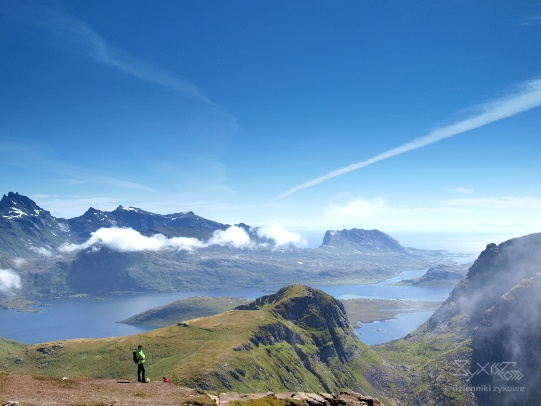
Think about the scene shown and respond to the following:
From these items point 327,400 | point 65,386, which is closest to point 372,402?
point 327,400

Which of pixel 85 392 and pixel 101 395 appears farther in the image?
pixel 85 392

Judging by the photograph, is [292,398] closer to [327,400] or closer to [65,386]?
[327,400]

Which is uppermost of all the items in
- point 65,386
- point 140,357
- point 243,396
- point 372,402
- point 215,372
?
point 140,357

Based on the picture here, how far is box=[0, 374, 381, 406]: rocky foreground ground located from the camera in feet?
156

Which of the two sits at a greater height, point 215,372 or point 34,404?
point 34,404

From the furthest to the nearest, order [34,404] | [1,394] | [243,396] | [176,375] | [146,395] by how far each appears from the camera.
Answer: [176,375], [243,396], [146,395], [1,394], [34,404]

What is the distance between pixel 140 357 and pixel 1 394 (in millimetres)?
17691

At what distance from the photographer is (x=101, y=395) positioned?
51.6 meters

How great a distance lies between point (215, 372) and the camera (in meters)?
192

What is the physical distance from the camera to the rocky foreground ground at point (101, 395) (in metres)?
47.6

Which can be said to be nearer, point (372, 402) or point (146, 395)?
point (146, 395)

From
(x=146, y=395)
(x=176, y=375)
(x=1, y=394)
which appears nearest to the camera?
(x=1, y=394)

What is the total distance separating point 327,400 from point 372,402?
9.12 m

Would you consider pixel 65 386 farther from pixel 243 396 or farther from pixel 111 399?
pixel 243 396
